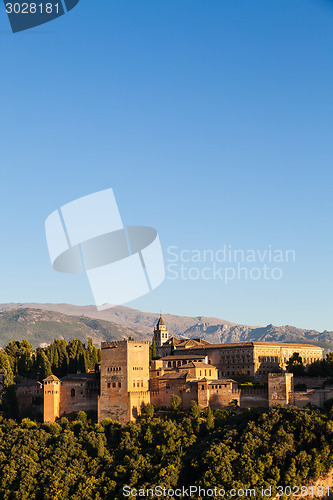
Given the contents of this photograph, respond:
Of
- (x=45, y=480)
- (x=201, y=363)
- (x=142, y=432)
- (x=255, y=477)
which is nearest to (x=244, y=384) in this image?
(x=201, y=363)

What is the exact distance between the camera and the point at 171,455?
44.9 metres

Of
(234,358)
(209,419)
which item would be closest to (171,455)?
(209,419)

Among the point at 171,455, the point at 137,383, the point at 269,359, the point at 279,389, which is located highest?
the point at 269,359

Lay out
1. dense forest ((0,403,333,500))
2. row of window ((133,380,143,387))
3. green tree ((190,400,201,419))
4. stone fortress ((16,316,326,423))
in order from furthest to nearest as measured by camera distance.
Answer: row of window ((133,380,143,387)) < stone fortress ((16,316,326,423)) < green tree ((190,400,201,419)) < dense forest ((0,403,333,500))

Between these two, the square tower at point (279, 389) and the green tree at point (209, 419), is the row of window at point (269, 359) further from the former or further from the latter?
the green tree at point (209, 419)

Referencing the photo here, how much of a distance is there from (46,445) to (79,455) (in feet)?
10.4

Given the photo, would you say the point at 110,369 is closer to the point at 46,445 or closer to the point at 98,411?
the point at 98,411

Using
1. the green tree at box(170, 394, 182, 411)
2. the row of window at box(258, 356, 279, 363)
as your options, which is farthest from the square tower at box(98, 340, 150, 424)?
the row of window at box(258, 356, 279, 363)

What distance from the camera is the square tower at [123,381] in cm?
5116

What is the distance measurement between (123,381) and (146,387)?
1.94m

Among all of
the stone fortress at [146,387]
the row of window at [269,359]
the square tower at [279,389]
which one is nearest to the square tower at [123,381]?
the stone fortress at [146,387]

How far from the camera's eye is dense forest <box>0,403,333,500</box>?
1644 inches

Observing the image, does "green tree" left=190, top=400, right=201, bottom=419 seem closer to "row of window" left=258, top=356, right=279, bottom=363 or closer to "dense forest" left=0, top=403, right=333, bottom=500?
"dense forest" left=0, top=403, right=333, bottom=500

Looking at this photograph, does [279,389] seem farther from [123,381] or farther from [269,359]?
[269,359]
